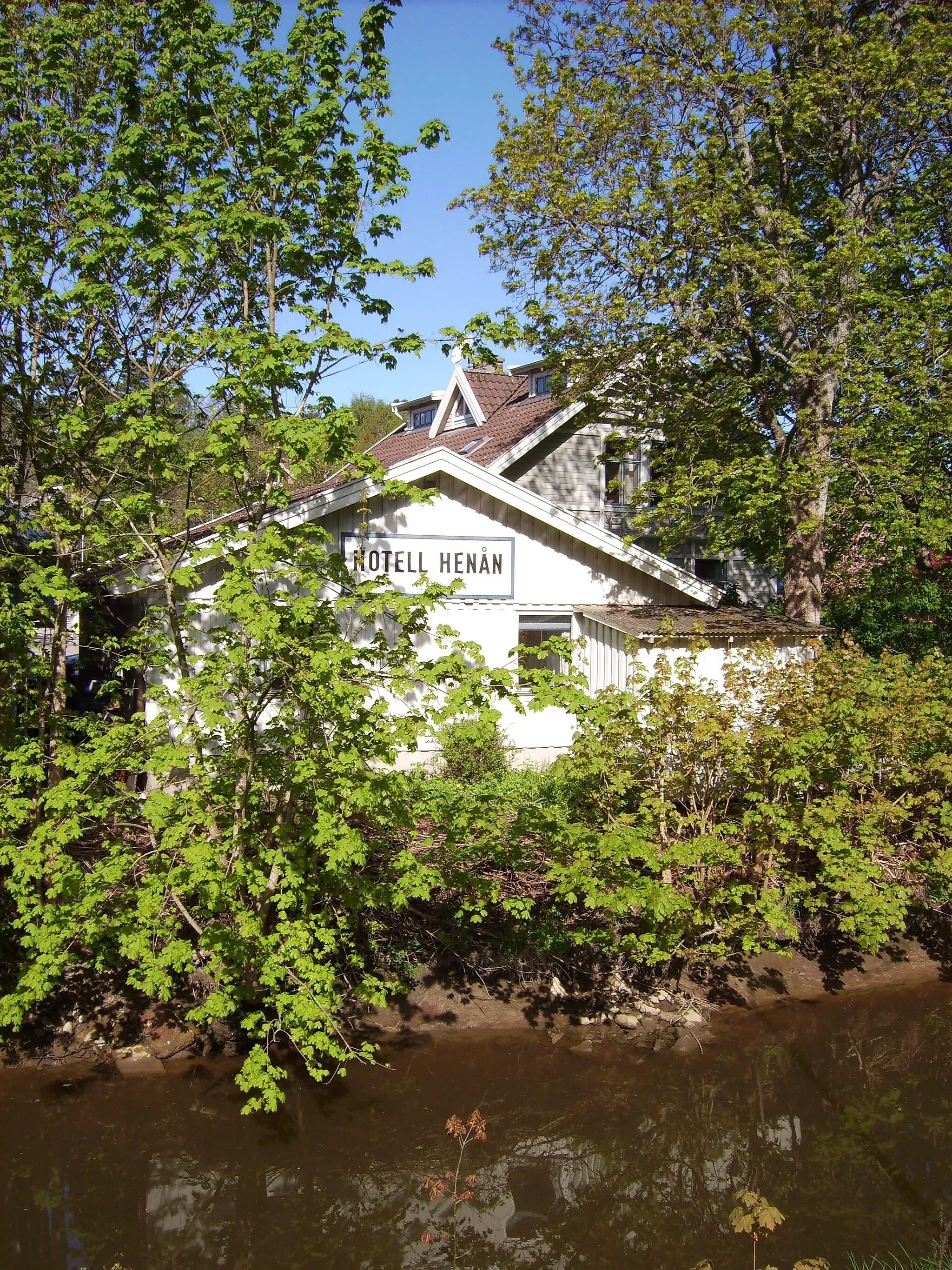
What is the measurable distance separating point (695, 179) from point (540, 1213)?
45.6 feet

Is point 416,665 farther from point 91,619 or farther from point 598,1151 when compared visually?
point 91,619

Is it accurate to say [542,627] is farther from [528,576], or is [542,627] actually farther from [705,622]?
[705,622]

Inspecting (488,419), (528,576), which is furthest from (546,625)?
(488,419)

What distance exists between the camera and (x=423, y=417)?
1273 inches

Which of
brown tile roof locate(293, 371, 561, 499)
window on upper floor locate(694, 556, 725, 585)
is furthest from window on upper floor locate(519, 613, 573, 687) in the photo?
window on upper floor locate(694, 556, 725, 585)

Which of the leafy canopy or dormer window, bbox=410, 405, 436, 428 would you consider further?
dormer window, bbox=410, 405, 436, 428

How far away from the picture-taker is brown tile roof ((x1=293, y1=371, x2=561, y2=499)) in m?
21.3

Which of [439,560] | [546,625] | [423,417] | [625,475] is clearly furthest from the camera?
[423,417]

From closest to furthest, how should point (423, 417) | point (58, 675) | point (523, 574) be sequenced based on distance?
1. point (58, 675)
2. point (523, 574)
3. point (423, 417)

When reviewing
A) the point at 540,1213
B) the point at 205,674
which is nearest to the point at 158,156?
the point at 205,674

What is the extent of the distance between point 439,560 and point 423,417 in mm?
19327

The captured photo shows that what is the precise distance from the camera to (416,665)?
8406 mm

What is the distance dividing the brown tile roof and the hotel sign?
16.3 feet

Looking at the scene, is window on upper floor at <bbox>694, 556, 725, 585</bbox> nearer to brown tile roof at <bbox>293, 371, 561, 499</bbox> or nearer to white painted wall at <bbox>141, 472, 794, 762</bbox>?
brown tile roof at <bbox>293, 371, 561, 499</bbox>
